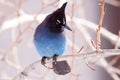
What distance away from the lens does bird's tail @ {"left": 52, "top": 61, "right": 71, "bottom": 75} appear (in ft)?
2.54

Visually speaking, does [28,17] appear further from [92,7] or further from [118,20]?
[118,20]

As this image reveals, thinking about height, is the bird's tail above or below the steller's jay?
below

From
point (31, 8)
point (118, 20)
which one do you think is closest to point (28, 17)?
point (31, 8)

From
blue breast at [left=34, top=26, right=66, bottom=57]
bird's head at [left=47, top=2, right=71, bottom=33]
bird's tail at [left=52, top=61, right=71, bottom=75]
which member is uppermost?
bird's head at [left=47, top=2, right=71, bottom=33]

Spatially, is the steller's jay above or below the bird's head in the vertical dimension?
below

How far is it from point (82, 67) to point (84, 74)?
55mm

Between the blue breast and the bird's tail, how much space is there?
0.12 feet

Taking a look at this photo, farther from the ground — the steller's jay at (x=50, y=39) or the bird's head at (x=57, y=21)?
the bird's head at (x=57, y=21)

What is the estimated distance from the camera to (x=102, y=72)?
1915mm

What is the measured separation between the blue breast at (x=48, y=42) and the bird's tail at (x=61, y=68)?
4 centimetres

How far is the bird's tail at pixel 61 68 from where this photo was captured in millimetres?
775

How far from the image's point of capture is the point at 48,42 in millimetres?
839

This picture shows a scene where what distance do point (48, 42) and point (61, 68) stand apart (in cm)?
9

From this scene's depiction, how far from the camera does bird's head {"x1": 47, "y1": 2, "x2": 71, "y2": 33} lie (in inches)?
28.6
